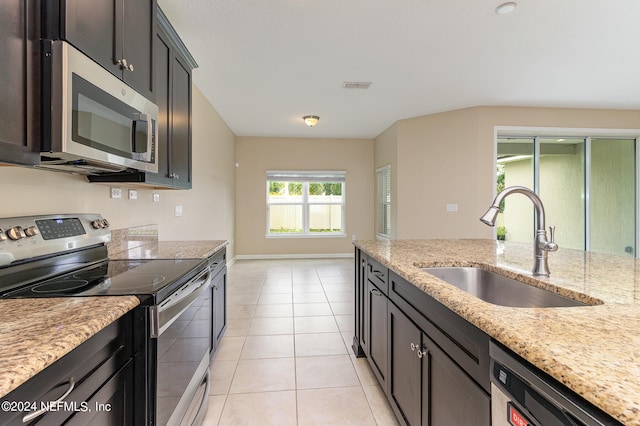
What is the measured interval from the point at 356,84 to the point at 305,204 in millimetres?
3436

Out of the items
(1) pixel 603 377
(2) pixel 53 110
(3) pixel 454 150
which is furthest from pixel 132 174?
(3) pixel 454 150

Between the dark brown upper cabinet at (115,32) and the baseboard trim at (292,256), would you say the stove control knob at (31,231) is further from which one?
the baseboard trim at (292,256)

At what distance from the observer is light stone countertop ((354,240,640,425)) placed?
0.50 metres

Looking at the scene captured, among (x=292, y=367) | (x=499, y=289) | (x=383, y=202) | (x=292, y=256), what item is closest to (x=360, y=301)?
(x=292, y=367)

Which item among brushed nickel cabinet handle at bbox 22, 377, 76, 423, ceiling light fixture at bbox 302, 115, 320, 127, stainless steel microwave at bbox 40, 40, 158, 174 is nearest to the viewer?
brushed nickel cabinet handle at bbox 22, 377, 76, 423

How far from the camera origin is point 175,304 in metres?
1.26

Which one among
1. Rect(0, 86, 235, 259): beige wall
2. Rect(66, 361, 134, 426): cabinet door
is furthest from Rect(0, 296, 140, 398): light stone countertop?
Rect(0, 86, 235, 259): beige wall

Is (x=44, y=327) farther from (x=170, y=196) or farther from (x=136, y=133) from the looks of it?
(x=170, y=196)

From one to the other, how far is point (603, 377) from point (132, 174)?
6.84 feet

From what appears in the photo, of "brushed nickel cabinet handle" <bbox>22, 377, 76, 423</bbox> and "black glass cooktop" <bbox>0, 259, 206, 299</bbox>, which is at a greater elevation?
"black glass cooktop" <bbox>0, 259, 206, 299</bbox>

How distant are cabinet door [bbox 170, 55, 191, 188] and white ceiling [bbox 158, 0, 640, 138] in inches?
14.6

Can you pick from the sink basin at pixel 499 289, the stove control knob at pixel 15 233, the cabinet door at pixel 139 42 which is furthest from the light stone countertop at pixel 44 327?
the sink basin at pixel 499 289

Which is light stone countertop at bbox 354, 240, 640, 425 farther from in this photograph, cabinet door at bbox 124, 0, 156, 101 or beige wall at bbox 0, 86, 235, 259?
beige wall at bbox 0, 86, 235, 259

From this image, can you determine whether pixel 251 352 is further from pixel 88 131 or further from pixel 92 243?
pixel 88 131
